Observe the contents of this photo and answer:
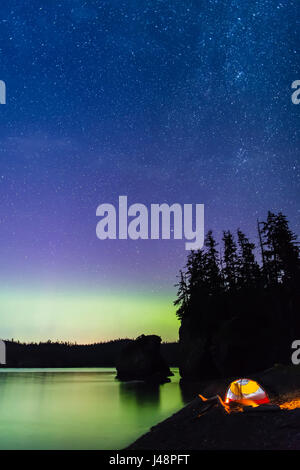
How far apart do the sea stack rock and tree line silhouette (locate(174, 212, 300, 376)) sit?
699 inches

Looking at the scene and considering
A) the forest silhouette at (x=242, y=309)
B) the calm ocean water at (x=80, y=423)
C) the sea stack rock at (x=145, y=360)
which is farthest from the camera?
the sea stack rock at (x=145, y=360)

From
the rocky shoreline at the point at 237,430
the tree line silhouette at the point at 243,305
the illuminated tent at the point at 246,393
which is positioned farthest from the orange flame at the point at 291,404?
the tree line silhouette at the point at 243,305

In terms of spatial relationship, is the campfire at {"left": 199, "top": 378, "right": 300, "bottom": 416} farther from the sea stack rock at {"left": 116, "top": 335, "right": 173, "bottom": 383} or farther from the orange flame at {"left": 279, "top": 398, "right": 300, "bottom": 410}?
the sea stack rock at {"left": 116, "top": 335, "right": 173, "bottom": 383}

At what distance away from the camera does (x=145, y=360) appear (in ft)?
236

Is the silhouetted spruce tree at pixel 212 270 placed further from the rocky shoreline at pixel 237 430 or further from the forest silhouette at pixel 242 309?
the rocky shoreline at pixel 237 430

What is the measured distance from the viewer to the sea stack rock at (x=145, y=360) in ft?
236

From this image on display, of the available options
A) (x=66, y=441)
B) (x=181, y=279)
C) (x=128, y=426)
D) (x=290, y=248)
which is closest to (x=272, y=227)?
(x=290, y=248)

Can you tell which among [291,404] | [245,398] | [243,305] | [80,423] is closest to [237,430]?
[245,398]

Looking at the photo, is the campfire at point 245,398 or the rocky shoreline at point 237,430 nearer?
the rocky shoreline at point 237,430

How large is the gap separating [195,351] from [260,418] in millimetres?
38613

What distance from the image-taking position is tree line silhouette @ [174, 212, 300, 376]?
41938 millimetres

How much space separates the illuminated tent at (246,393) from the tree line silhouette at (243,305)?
27007 millimetres

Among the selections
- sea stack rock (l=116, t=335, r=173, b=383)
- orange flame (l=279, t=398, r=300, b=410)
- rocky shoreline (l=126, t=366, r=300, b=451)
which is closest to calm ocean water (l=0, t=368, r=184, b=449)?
rocky shoreline (l=126, t=366, r=300, b=451)

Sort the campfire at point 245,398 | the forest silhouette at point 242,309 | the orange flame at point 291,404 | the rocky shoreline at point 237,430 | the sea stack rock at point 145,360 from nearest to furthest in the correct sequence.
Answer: the rocky shoreline at point 237,430 < the campfire at point 245,398 < the orange flame at point 291,404 < the forest silhouette at point 242,309 < the sea stack rock at point 145,360
